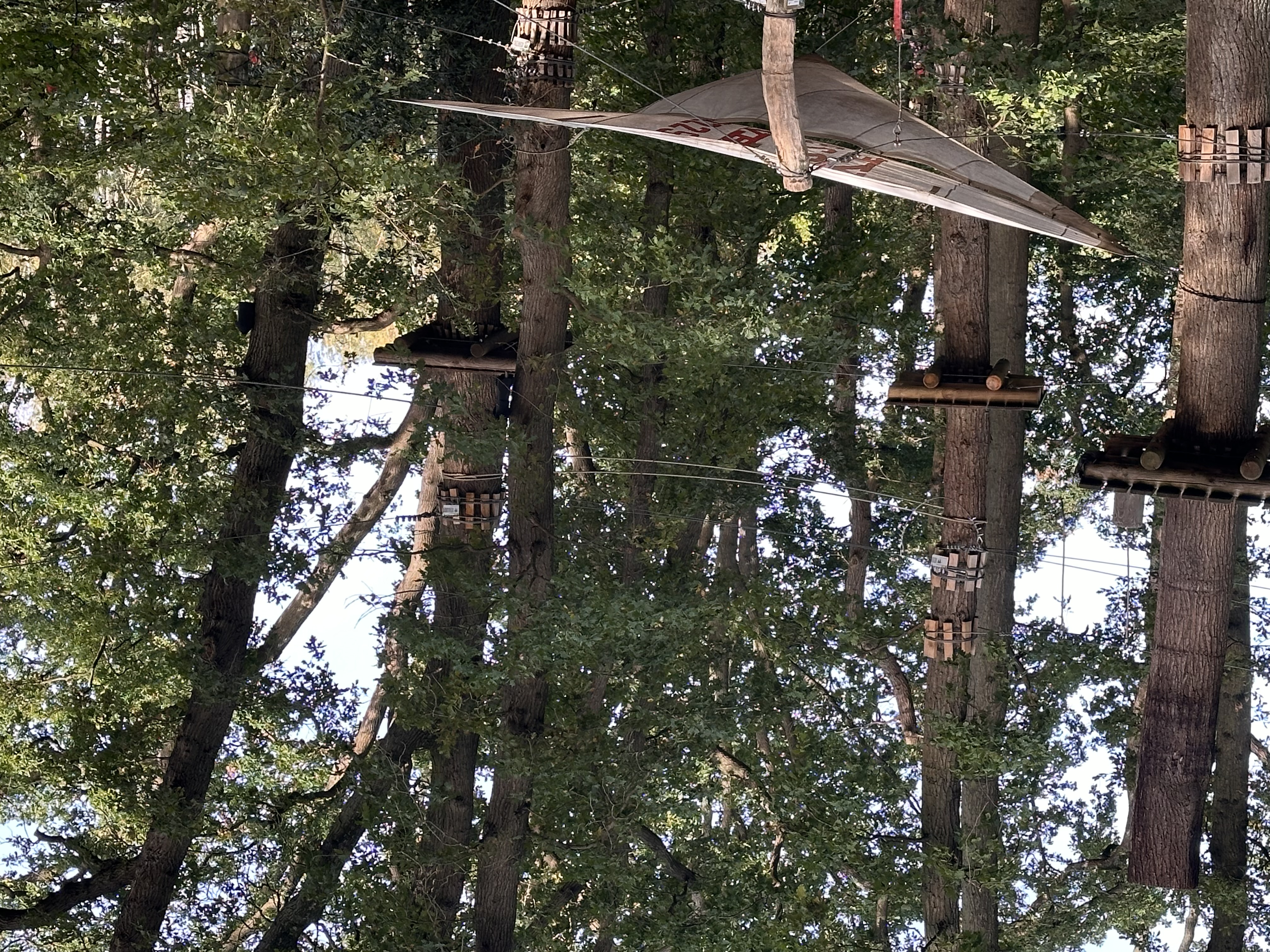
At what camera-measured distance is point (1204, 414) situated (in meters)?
6.81

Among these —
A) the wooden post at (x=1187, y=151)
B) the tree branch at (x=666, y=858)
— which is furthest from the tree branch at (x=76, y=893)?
the wooden post at (x=1187, y=151)

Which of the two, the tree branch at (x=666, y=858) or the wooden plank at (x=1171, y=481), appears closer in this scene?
the wooden plank at (x=1171, y=481)

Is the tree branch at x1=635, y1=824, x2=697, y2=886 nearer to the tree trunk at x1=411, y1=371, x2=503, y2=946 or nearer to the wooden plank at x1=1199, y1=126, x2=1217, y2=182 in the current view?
the tree trunk at x1=411, y1=371, x2=503, y2=946

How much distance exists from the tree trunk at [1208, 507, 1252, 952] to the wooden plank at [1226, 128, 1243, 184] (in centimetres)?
535

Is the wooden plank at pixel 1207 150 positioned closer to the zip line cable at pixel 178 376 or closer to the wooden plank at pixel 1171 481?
the wooden plank at pixel 1171 481

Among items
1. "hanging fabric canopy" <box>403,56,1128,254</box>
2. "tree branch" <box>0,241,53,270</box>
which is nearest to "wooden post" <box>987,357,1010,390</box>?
"hanging fabric canopy" <box>403,56,1128,254</box>

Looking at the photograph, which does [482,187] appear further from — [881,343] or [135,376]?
[881,343]

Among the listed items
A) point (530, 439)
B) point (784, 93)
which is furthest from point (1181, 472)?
point (530, 439)

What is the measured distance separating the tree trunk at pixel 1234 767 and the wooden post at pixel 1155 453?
15.8ft

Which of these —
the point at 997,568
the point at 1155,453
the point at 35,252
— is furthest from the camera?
the point at 997,568

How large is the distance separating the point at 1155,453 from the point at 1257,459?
462 mm

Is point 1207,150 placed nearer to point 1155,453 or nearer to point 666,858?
point 1155,453

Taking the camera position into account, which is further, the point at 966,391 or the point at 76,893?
the point at 76,893

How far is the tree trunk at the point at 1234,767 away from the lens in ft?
36.8
